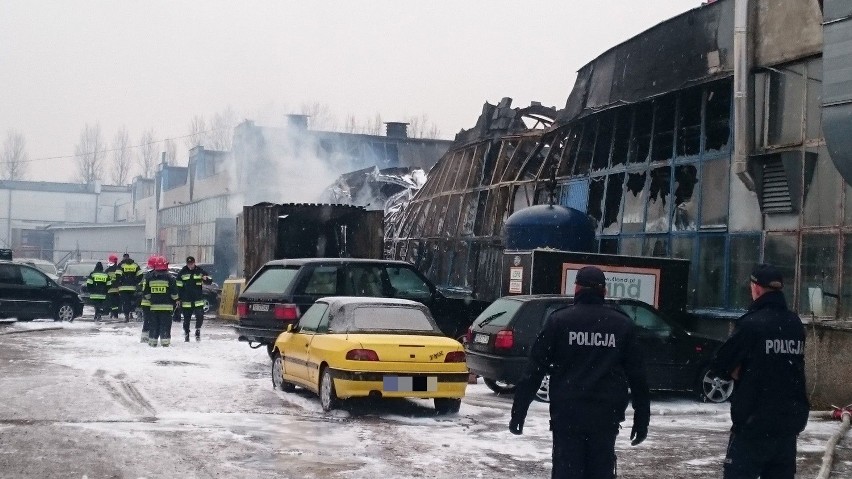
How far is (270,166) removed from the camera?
173ft

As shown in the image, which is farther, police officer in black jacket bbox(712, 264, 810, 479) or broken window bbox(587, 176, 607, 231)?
broken window bbox(587, 176, 607, 231)

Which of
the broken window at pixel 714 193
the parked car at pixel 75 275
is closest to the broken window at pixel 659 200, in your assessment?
the broken window at pixel 714 193

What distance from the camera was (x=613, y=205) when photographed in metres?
21.8

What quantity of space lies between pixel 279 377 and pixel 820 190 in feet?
25.8

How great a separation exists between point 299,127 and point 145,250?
32.0 meters

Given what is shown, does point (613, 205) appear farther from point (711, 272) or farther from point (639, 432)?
point (639, 432)

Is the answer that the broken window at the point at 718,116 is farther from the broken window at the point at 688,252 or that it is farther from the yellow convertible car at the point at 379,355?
the yellow convertible car at the point at 379,355

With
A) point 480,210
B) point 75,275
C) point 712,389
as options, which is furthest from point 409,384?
point 75,275

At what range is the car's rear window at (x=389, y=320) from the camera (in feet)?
42.4

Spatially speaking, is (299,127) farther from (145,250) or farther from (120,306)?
(145,250)

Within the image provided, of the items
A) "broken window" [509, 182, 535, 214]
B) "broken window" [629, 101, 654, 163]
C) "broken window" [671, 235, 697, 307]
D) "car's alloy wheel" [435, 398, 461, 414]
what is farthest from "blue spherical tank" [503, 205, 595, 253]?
"car's alloy wheel" [435, 398, 461, 414]

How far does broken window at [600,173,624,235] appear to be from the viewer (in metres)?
21.5

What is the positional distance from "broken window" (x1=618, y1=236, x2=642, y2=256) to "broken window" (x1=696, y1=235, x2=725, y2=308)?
2054 millimetres

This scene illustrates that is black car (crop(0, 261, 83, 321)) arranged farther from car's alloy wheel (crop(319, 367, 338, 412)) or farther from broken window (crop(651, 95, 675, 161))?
car's alloy wheel (crop(319, 367, 338, 412))
